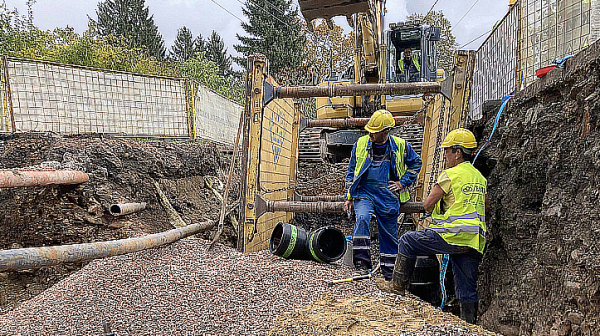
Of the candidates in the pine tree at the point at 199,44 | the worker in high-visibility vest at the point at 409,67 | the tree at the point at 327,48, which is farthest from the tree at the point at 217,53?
the worker in high-visibility vest at the point at 409,67

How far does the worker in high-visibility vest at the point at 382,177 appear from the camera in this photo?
13.4ft

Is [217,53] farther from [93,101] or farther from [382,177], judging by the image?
[382,177]

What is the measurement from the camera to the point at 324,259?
4180 millimetres

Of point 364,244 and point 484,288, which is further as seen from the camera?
point 364,244

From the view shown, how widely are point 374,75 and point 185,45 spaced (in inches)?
1295

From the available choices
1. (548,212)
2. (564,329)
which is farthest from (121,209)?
(564,329)

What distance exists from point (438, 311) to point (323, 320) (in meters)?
0.82

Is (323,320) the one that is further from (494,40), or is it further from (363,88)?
(494,40)

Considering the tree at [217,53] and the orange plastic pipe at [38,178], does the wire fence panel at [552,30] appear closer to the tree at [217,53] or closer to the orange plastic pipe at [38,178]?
the orange plastic pipe at [38,178]

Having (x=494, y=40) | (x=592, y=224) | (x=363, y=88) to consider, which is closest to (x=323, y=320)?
(x=592, y=224)

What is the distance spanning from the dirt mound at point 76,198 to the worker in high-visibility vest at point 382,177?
2.83 m

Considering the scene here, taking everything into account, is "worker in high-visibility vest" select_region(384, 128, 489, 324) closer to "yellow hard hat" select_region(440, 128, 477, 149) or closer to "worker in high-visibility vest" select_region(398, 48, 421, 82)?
"yellow hard hat" select_region(440, 128, 477, 149)

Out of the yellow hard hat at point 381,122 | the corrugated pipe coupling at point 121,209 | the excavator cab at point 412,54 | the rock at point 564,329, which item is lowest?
the rock at point 564,329

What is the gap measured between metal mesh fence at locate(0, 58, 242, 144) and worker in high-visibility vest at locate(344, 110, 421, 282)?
21.8 ft
